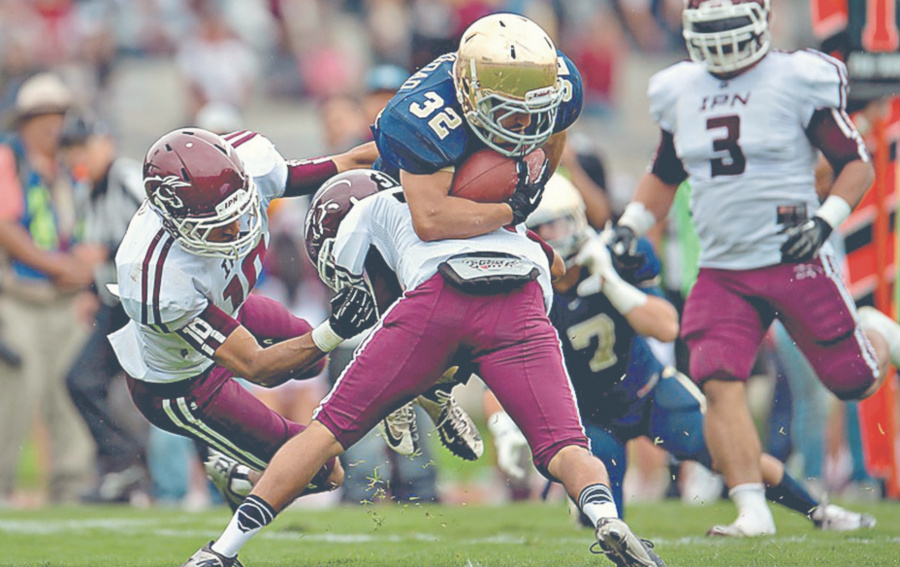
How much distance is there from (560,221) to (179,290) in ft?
5.50

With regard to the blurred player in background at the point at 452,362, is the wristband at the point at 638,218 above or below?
below

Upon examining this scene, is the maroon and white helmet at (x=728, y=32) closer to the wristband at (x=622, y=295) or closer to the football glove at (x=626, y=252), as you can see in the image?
the football glove at (x=626, y=252)

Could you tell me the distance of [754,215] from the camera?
5.60 meters

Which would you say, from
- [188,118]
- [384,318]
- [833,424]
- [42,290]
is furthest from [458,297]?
[188,118]

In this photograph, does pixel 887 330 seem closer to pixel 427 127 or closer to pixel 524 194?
pixel 524 194

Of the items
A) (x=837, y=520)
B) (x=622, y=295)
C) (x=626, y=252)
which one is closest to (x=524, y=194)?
(x=626, y=252)

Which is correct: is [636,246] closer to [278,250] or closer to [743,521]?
[743,521]

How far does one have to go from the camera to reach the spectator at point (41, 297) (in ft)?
26.9

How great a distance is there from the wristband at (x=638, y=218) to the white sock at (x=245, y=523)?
206cm

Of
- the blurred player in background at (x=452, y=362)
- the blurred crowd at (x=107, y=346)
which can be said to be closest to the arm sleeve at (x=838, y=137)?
the blurred player in background at (x=452, y=362)

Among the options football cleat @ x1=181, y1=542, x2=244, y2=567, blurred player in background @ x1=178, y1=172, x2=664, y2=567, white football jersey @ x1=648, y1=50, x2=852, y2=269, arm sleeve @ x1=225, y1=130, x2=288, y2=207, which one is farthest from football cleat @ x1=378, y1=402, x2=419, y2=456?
white football jersey @ x1=648, y1=50, x2=852, y2=269

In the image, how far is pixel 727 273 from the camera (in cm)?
565

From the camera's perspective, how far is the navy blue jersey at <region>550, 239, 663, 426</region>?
227 inches

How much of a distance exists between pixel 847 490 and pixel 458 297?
5.02 m
